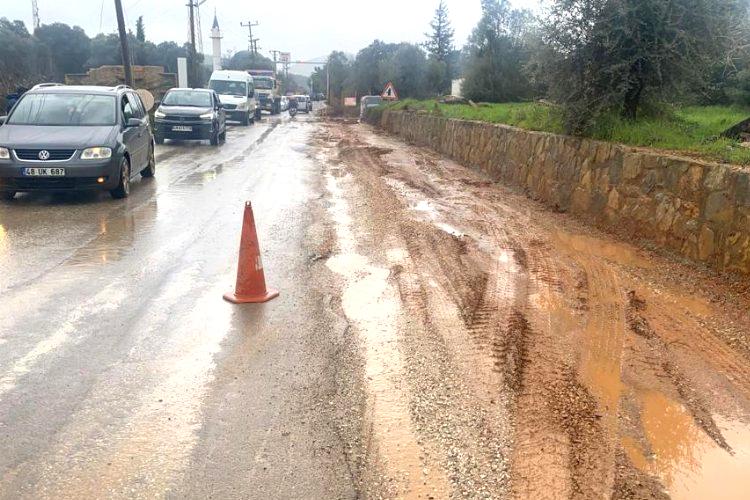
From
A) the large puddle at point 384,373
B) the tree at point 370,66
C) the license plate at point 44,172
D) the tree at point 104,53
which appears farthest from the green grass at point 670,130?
the tree at point 104,53

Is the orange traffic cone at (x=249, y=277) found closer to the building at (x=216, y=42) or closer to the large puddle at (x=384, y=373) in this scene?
the large puddle at (x=384, y=373)

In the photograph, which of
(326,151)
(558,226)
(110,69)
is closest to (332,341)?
(558,226)

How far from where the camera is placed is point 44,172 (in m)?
9.47

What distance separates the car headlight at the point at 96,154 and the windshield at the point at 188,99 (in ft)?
41.5

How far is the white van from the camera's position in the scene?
109 feet

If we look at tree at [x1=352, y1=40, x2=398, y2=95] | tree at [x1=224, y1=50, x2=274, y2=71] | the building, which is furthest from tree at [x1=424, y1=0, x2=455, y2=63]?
tree at [x1=224, y1=50, x2=274, y2=71]

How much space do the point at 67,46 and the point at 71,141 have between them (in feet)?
193

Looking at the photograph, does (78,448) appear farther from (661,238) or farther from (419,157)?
(419,157)

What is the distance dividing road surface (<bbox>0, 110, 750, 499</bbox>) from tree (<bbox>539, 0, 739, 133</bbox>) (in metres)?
2.78

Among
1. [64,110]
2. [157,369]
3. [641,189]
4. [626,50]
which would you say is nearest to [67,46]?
[64,110]

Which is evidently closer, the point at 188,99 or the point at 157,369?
the point at 157,369

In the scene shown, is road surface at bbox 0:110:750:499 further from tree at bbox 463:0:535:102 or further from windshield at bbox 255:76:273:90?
windshield at bbox 255:76:273:90

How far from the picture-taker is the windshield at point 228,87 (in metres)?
33.8

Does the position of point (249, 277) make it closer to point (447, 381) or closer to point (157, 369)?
point (157, 369)
